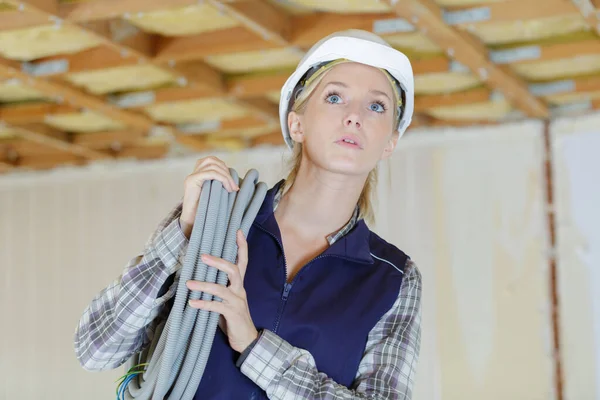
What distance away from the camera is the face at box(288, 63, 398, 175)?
1.67m

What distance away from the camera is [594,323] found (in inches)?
213

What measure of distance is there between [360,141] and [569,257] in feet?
14.0

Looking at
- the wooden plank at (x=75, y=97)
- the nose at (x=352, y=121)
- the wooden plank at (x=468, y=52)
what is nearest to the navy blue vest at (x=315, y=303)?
the nose at (x=352, y=121)

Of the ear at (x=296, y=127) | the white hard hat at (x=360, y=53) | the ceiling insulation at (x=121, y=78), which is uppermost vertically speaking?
the ceiling insulation at (x=121, y=78)

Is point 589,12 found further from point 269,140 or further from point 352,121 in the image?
point 269,140

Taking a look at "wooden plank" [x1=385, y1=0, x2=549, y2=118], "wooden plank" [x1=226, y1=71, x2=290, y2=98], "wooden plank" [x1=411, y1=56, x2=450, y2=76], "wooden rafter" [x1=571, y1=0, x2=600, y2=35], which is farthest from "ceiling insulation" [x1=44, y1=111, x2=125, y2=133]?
"wooden rafter" [x1=571, y1=0, x2=600, y2=35]

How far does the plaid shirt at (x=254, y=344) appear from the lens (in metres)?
1.49

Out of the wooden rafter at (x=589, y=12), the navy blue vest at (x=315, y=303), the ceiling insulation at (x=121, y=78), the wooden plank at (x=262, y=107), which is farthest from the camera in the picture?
the wooden plank at (x=262, y=107)

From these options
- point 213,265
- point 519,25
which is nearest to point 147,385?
point 213,265

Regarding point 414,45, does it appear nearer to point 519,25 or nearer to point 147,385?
point 519,25

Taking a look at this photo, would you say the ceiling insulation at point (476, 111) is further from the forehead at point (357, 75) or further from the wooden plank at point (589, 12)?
the forehead at point (357, 75)

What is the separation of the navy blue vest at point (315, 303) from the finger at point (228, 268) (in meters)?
0.12

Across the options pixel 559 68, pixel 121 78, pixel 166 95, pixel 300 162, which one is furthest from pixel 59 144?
pixel 300 162

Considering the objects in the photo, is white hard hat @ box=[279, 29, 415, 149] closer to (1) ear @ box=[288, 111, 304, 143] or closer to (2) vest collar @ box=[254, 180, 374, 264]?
(1) ear @ box=[288, 111, 304, 143]
